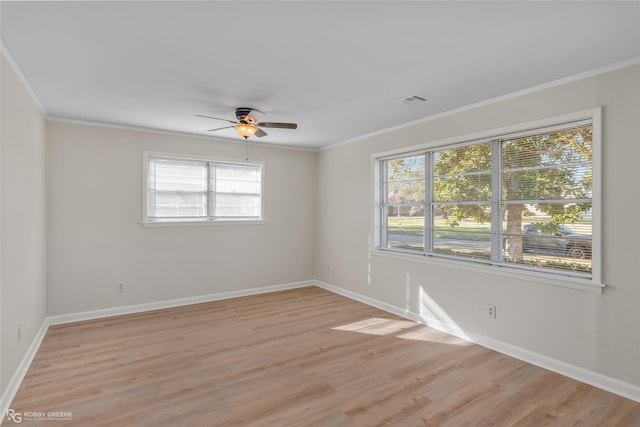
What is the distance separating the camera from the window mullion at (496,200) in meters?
3.52

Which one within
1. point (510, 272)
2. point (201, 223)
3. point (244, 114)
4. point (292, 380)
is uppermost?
point (244, 114)

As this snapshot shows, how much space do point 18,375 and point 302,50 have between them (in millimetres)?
3402

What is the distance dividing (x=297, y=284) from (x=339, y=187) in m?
1.93

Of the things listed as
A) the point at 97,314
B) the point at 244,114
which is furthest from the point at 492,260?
the point at 97,314

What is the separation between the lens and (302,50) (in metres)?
2.40

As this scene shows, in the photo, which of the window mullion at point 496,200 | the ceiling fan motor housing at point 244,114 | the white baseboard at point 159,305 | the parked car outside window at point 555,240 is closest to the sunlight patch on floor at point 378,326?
the window mullion at point 496,200

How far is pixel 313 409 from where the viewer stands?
2.44 metres

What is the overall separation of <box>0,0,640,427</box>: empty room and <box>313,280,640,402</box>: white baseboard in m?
0.02

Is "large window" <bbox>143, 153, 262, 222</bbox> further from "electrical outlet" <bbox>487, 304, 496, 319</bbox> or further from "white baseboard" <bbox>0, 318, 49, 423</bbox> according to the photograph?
"electrical outlet" <bbox>487, 304, 496, 319</bbox>

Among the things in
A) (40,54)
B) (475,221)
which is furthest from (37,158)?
(475,221)

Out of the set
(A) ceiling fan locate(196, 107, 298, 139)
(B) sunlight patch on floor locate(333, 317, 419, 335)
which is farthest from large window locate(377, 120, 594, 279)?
(A) ceiling fan locate(196, 107, 298, 139)

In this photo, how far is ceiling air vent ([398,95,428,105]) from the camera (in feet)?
11.2

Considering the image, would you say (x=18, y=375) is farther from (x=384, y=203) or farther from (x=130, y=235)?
(x=384, y=203)

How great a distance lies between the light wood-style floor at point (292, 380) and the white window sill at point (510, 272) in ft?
2.60
